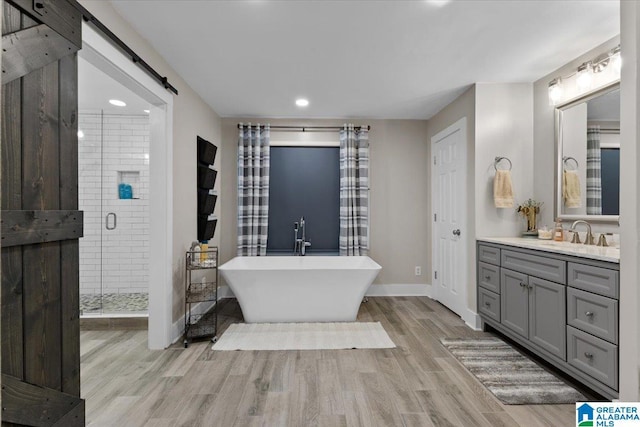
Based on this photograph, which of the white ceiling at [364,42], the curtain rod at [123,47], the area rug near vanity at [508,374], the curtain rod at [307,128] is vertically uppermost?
the white ceiling at [364,42]

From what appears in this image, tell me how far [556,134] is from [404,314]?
7.99 feet

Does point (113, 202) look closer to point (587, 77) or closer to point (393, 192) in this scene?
point (393, 192)

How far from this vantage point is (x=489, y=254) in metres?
3.19

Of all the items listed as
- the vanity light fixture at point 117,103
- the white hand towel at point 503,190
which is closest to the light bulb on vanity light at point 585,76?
the white hand towel at point 503,190

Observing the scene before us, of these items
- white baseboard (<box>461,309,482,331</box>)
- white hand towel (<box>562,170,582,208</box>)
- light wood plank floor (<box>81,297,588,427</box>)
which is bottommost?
light wood plank floor (<box>81,297,588,427</box>)

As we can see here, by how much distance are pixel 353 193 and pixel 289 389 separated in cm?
283

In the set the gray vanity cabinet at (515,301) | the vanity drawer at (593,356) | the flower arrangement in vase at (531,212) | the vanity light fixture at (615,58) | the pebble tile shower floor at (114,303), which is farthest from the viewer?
the pebble tile shower floor at (114,303)

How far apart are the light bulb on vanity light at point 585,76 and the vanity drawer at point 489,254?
5.13ft

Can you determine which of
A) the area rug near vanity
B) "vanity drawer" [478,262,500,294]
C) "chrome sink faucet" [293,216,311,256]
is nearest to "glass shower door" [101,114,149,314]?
"chrome sink faucet" [293,216,311,256]

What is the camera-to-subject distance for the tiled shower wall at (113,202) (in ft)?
13.8

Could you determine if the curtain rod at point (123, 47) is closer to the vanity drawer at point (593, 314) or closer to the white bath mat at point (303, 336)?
the white bath mat at point (303, 336)

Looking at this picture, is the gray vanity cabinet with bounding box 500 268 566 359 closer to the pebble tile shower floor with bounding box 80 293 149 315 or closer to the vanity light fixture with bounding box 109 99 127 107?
the pebble tile shower floor with bounding box 80 293 149 315

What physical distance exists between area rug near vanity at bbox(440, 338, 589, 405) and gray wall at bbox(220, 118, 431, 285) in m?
1.75

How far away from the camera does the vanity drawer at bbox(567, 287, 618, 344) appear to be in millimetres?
1896
